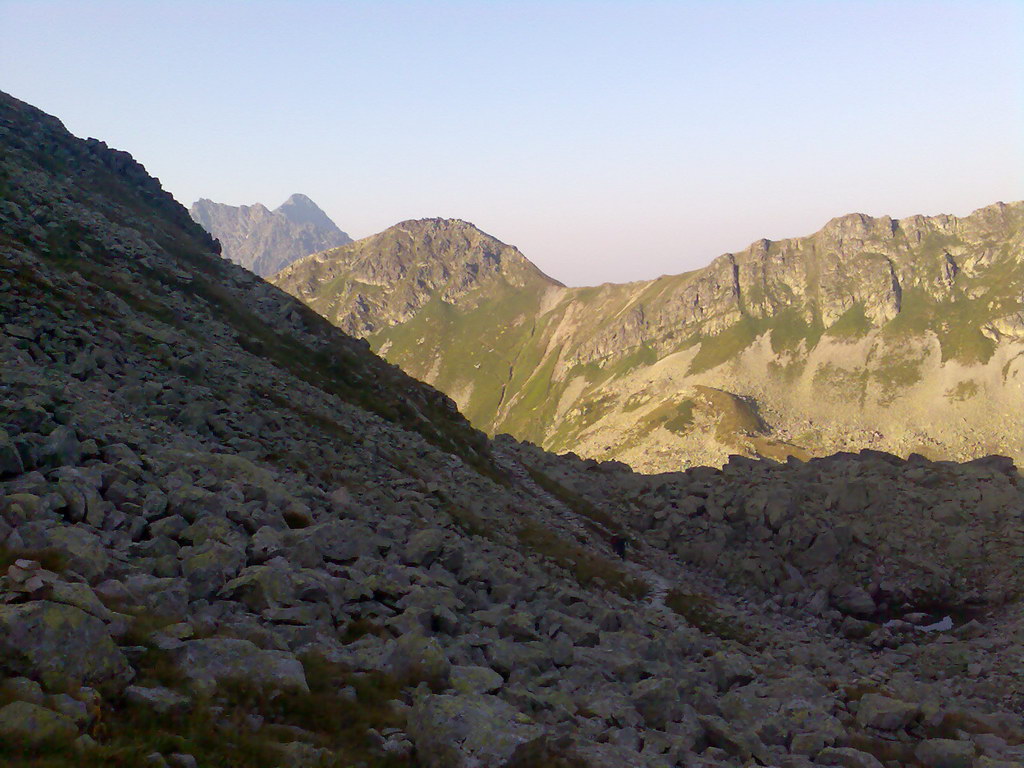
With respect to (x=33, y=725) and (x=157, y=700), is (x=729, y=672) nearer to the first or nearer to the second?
(x=157, y=700)

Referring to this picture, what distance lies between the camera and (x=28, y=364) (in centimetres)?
2228

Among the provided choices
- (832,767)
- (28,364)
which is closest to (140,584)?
(28,364)

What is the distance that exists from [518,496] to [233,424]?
25915mm

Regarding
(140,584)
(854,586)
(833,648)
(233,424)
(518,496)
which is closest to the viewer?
(140,584)

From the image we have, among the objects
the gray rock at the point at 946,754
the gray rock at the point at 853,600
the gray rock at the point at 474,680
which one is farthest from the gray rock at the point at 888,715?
the gray rock at the point at 853,600

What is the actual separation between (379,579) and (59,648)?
8.83m

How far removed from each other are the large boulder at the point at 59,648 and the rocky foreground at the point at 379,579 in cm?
4

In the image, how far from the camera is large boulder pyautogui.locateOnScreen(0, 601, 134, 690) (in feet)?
31.8

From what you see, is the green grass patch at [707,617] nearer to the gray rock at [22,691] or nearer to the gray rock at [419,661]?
the gray rock at [419,661]

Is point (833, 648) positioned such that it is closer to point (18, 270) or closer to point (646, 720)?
point (646, 720)

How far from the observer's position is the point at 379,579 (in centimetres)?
1808

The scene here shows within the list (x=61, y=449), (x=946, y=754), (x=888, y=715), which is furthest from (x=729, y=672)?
(x=61, y=449)

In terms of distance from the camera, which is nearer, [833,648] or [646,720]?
[646,720]

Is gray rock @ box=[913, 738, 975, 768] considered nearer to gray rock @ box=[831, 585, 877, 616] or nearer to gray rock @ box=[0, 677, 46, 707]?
gray rock @ box=[0, 677, 46, 707]
